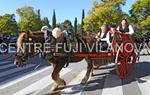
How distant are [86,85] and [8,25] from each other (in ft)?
226

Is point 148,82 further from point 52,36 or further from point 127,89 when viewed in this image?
point 52,36

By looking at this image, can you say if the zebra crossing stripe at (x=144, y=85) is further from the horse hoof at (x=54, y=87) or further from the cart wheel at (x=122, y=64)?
the horse hoof at (x=54, y=87)

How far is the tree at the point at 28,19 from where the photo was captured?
71062mm

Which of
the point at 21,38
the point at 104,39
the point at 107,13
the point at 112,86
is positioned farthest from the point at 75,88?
the point at 107,13

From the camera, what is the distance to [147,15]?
5569cm

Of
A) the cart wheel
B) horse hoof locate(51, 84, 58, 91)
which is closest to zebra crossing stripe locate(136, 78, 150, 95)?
the cart wheel

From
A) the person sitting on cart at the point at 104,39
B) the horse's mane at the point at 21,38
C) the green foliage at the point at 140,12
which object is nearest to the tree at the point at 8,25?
the green foliage at the point at 140,12

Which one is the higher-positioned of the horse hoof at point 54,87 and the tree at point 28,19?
the tree at point 28,19

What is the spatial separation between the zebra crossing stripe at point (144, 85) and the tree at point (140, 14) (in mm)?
44308

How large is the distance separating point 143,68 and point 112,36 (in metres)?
2.95

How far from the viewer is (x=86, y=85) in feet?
30.1

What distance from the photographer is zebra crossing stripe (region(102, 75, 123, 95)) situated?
8305 millimetres

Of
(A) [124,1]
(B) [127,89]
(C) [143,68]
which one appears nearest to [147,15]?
(A) [124,1]

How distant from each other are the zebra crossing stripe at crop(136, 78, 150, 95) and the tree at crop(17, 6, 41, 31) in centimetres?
6148
